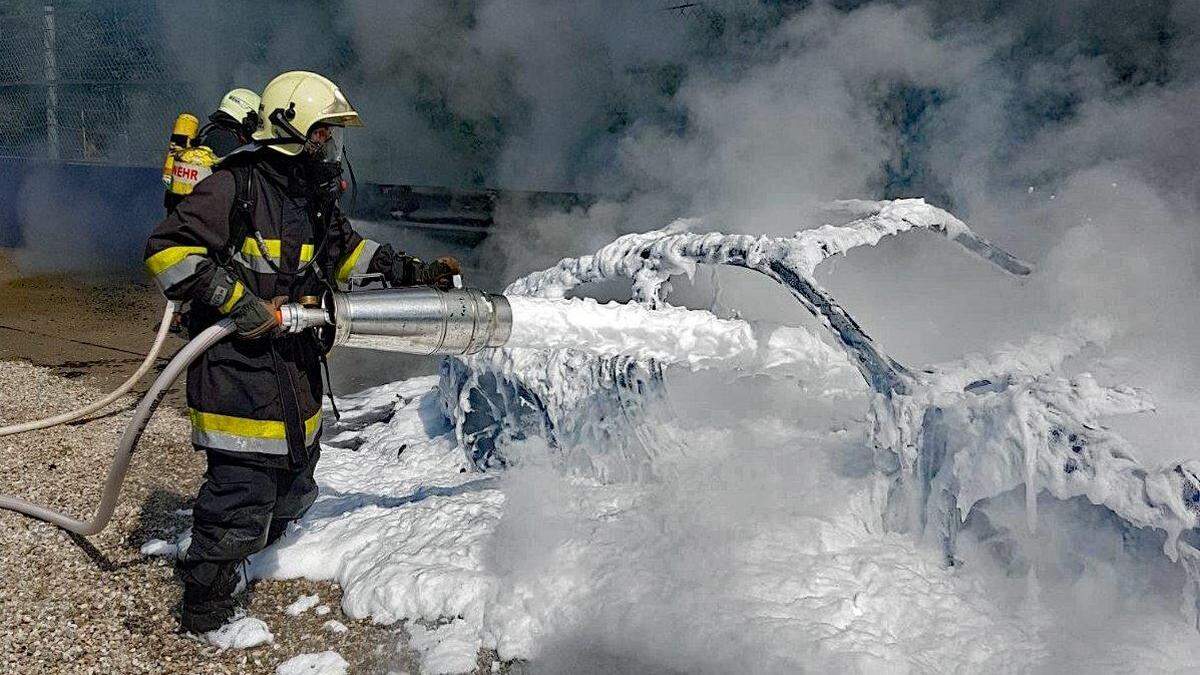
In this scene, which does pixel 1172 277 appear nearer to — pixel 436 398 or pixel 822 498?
pixel 822 498

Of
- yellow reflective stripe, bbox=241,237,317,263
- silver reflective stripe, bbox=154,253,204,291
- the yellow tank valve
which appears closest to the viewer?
silver reflective stripe, bbox=154,253,204,291

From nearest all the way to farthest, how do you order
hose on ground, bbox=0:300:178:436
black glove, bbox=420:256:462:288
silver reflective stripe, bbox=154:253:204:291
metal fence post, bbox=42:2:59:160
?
silver reflective stripe, bbox=154:253:204:291, black glove, bbox=420:256:462:288, hose on ground, bbox=0:300:178:436, metal fence post, bbox=42:2:59:160

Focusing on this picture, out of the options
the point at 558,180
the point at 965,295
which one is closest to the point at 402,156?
the point at 558,180

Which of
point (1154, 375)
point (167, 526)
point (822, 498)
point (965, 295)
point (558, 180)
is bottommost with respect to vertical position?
point (167, 526)

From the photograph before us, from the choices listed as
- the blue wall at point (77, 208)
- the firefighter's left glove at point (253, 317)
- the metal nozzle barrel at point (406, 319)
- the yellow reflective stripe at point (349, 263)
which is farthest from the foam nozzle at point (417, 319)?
the blue wall at point (77, 208)

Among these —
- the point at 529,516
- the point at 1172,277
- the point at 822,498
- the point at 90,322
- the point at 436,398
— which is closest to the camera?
the point at 822,498

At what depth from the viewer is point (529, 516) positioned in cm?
338

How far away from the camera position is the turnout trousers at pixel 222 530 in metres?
2.70

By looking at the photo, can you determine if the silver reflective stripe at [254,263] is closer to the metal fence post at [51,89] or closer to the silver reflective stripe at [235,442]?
the silver reflective stripe at [235,442]

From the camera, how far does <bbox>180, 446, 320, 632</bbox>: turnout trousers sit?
106 inches

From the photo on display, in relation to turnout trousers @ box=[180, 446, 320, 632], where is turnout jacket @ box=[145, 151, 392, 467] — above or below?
above

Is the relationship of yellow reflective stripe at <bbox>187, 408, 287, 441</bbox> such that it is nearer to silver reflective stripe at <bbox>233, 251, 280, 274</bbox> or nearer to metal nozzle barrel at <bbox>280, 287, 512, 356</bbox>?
metal nozzle barrel at <bbox>280, 287, 512, 356</bbox>

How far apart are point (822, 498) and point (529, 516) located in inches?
41.7

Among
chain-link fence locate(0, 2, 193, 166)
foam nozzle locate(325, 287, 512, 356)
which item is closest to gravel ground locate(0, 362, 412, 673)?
foam nozzle locate(325, 287, 512, 356)
